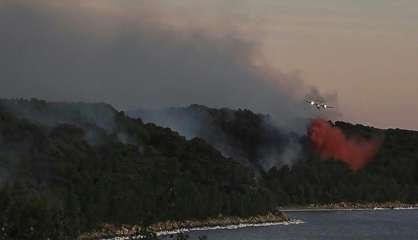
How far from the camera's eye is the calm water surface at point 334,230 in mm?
129125

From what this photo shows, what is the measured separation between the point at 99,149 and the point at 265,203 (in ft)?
110

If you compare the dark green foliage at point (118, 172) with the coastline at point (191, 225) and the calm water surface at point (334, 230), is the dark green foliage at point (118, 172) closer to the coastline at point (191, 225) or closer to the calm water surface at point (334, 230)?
the coastline at point (191, 225)

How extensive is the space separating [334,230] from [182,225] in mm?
26035

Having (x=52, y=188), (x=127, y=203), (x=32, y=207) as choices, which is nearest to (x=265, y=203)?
(x=127, y=203)

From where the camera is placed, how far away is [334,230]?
148m

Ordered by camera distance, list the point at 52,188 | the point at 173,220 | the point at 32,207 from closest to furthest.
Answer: the point at 32,207
the point at 52,188
the point at 173,220

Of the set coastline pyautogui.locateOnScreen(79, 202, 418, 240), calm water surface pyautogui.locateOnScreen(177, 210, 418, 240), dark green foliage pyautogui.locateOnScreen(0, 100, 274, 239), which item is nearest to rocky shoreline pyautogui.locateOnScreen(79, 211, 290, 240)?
coastline pyautogui.locateOnScreen(79, 202, 418, 240)

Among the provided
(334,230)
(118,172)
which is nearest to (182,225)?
(118,172)

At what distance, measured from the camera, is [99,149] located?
14575 centimetres

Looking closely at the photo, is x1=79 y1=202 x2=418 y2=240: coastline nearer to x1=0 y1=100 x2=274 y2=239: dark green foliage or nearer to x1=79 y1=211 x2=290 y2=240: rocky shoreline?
x1=79 y1=211 x2=290 y2=240: rocky shoreline

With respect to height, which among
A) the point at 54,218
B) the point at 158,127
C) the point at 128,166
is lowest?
the point at 54,218

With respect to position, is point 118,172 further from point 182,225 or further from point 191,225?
point 191,225

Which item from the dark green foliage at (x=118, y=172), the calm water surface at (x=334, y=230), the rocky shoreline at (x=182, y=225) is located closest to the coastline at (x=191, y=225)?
the rocky shoreline at (x=182, y=225)

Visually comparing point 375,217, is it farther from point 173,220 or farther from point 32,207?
point 32,207
